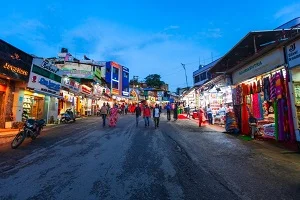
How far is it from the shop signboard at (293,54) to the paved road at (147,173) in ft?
10.9

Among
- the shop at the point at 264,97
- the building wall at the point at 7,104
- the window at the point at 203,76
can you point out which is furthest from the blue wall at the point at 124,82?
the shop at the point at 264,97

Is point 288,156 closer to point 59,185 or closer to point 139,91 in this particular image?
point 59,185

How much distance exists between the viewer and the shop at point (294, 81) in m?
8.00

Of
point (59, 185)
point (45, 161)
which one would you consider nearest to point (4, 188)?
point (59, 185)

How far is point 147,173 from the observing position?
522cm

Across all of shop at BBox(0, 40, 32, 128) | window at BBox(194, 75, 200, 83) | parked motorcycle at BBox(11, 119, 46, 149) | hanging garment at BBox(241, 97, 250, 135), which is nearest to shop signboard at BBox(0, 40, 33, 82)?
shop at BBox(0, 40, 32, 128)

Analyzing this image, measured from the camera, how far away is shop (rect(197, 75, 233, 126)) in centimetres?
1543

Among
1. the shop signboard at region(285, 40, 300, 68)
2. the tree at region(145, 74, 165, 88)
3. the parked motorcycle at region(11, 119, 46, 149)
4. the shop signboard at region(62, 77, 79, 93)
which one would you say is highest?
the tree at region(145, 74, 165, 88)

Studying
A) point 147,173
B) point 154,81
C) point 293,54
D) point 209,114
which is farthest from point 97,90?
point 154,81

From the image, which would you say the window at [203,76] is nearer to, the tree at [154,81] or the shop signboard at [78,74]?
the shop signboard at [78,74]

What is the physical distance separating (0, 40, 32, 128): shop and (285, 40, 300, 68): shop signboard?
1588 cm

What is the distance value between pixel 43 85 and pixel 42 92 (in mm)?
689

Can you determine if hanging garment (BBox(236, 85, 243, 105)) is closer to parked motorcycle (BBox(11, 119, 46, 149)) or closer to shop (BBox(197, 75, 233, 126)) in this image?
shop (BBox(197, 75, 233, 126))

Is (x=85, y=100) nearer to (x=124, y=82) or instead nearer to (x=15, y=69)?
(x=15, y=69)
